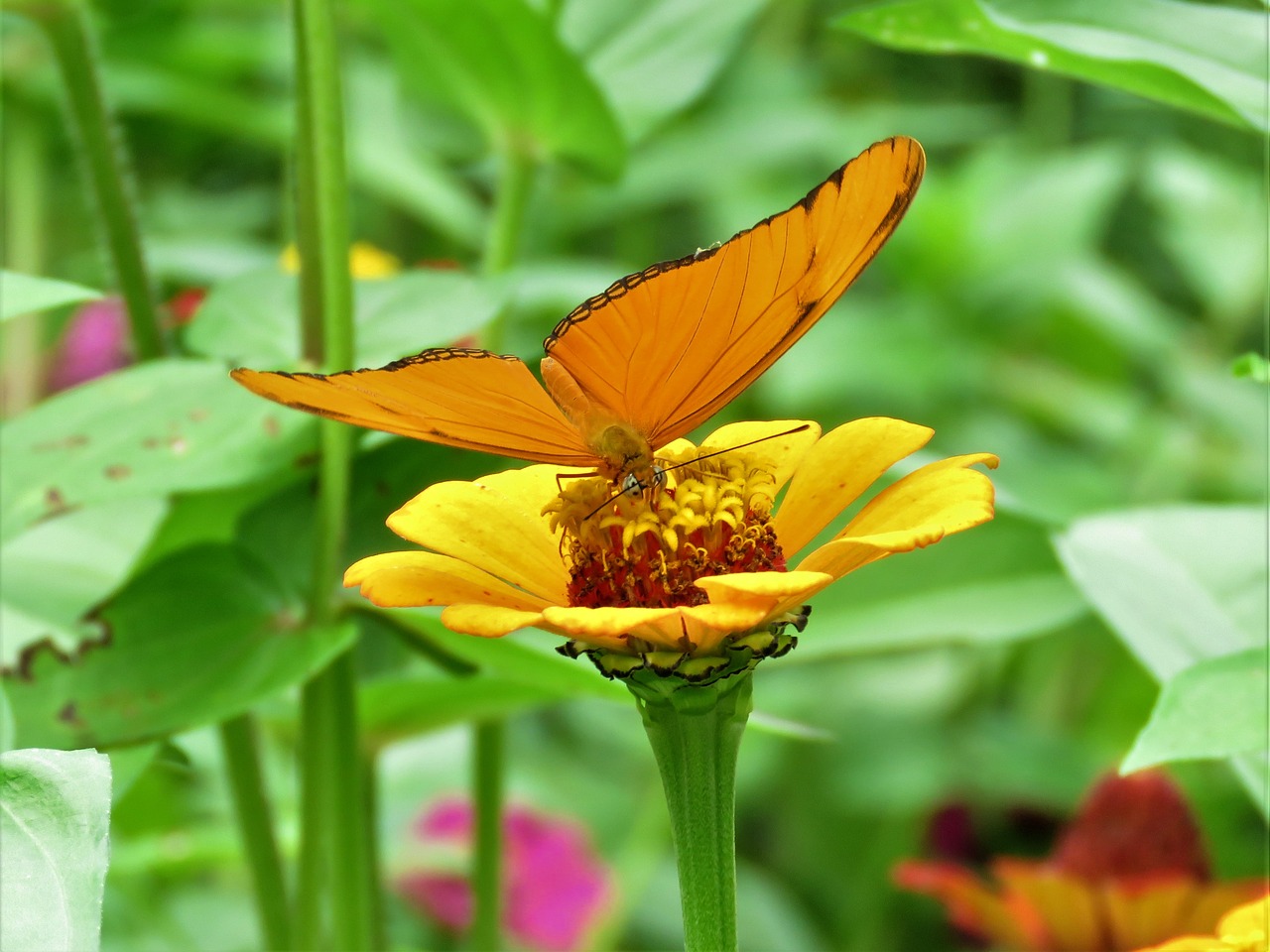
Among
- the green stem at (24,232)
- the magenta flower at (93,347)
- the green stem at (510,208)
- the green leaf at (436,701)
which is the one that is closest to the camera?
the green leaf at (436,701)

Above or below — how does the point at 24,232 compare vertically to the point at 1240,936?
above

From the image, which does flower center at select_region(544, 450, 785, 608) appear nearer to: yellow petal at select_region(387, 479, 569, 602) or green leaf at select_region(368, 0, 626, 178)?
yellow petal at select_region(387, 479, 569, 602)

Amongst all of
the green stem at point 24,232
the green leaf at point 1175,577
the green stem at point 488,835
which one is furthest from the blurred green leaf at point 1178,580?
the green stem at point 24,232

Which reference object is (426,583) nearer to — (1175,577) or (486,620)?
(486,620)

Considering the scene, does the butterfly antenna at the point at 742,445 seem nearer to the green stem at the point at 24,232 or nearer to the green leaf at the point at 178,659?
the green leaf at the point at 178,659

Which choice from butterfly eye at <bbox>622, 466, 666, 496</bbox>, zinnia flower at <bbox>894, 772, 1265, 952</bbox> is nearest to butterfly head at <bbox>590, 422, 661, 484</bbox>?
butterfly eye at <bbox>622, 466, 666, 496</bbox>

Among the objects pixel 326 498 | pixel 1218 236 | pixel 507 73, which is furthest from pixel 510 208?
pixel 1218 236

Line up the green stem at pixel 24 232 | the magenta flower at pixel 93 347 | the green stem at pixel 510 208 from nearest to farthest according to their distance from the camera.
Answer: the green stem at pixel 510 208, the magenta flower at pixel 93 347, the green stem at pixel 24 232
